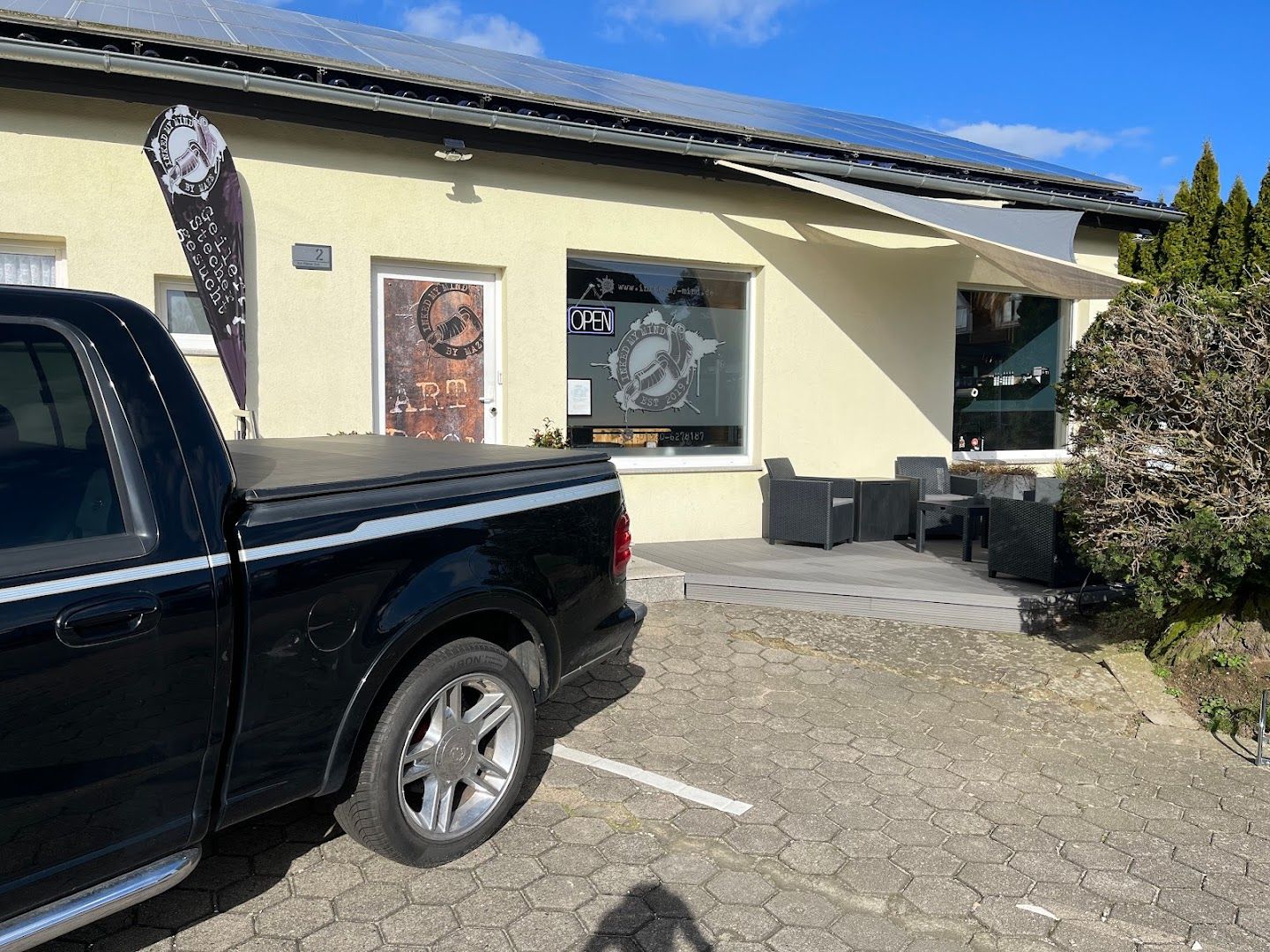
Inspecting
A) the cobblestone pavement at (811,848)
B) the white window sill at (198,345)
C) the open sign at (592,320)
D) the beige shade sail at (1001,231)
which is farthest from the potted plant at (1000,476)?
the white window sill at (198,345)

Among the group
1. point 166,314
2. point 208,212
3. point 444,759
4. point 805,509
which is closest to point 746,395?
point 805,509

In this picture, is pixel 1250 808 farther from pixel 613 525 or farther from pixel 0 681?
pixel 0 681

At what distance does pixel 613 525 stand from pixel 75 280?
477 centimetres

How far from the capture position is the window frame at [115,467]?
222cm

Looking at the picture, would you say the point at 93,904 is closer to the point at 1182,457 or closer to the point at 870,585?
the point at 1182,457

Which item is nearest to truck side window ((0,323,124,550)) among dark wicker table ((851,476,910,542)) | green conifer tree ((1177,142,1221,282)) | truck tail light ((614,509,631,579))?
truck tail light ((614,509,631,579))

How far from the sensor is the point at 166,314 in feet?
22.0

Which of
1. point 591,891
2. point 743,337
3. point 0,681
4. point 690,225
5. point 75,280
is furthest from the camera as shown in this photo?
point 743,337

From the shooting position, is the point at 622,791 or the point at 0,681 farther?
the point at 622,791

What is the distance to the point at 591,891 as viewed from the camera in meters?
3.00

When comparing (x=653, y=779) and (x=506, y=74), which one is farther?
(x=506, y=74)

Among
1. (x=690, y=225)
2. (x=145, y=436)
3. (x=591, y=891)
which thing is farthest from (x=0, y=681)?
(x=690, y=225)

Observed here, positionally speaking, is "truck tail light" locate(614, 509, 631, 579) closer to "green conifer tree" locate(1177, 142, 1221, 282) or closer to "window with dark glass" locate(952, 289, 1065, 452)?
"window with dark glass" locate(952, 289, 1065, 452)

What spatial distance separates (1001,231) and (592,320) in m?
3.63
